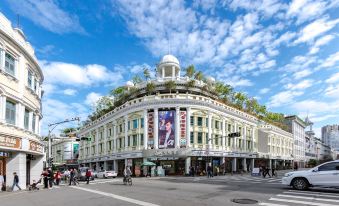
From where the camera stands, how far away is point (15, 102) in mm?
23500

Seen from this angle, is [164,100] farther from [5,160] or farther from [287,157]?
[287,157]

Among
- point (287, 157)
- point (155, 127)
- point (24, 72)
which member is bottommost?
point (287, 157)

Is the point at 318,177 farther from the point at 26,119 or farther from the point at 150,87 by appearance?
the point at 150,87

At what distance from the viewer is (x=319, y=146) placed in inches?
6068

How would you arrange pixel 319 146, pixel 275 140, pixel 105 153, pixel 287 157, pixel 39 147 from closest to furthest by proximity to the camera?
pixel 39 147 < pixel 105 153 < pixel 275 140 < pixel 287 157 < pixel 319 146

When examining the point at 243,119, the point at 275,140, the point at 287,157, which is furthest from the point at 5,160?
the point at 287,157

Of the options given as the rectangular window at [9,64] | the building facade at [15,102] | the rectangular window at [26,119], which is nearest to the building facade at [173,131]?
the building facade at [15,102]

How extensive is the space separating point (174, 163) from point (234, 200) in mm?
35946

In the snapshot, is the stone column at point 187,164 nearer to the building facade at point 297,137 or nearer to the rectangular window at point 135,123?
the rectangular window at point 135,123

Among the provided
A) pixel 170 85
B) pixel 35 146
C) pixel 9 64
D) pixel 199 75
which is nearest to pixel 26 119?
pixel 35 146

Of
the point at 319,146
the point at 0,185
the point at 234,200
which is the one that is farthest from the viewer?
the point at 319,146

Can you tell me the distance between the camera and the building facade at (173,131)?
48.9 m

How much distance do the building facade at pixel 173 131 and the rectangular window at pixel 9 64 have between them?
28.3 metres

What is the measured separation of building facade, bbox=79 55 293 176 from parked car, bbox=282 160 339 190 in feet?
82.0
